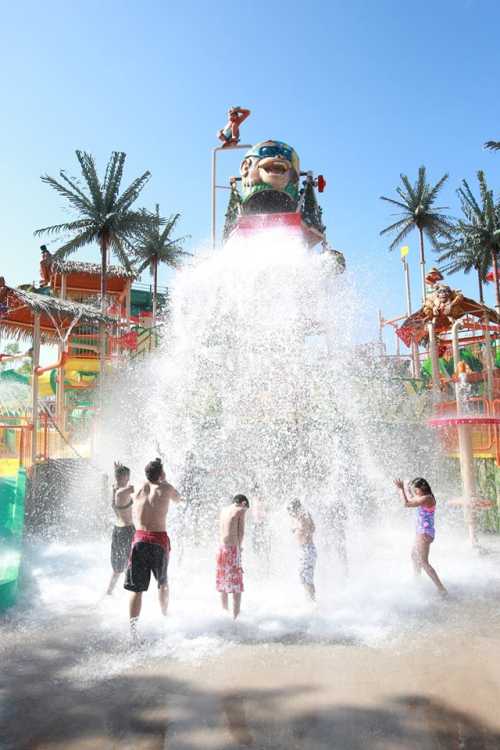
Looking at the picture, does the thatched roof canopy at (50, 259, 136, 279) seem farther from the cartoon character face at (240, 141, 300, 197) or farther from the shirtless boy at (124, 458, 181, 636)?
the shirtless boy at (124, 458, 181, 636)

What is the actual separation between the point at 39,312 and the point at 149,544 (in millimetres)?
8341

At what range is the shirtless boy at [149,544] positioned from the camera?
536 cm

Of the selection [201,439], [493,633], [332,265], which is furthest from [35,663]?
[332,265]

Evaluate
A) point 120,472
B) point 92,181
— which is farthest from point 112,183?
point 120,472

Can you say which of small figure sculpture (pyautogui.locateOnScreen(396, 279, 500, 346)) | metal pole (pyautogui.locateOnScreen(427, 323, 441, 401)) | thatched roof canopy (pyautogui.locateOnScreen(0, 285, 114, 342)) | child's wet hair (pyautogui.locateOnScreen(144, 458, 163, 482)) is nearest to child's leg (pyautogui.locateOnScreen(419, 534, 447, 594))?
child's wet hair (pyautogui.locateOnScreen(144, 458, 163, 482))

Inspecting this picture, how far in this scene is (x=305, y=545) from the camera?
21.0 feet

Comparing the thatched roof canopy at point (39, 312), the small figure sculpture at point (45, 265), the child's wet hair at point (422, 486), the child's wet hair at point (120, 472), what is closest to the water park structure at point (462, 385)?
the child's wet hair at point (422, 486)

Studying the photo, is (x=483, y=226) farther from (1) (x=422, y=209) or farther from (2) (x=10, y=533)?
(2) (x=10, y=533)

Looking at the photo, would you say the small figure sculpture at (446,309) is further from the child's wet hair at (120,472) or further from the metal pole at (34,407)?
the child's wet hair at (120,472)

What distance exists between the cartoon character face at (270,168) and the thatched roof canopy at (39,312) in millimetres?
5841

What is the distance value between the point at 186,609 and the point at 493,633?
3.17 metres

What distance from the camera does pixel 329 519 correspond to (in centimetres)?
774

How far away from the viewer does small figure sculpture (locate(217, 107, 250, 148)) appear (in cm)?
1709

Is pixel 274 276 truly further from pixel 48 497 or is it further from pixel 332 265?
pixel 48 497
